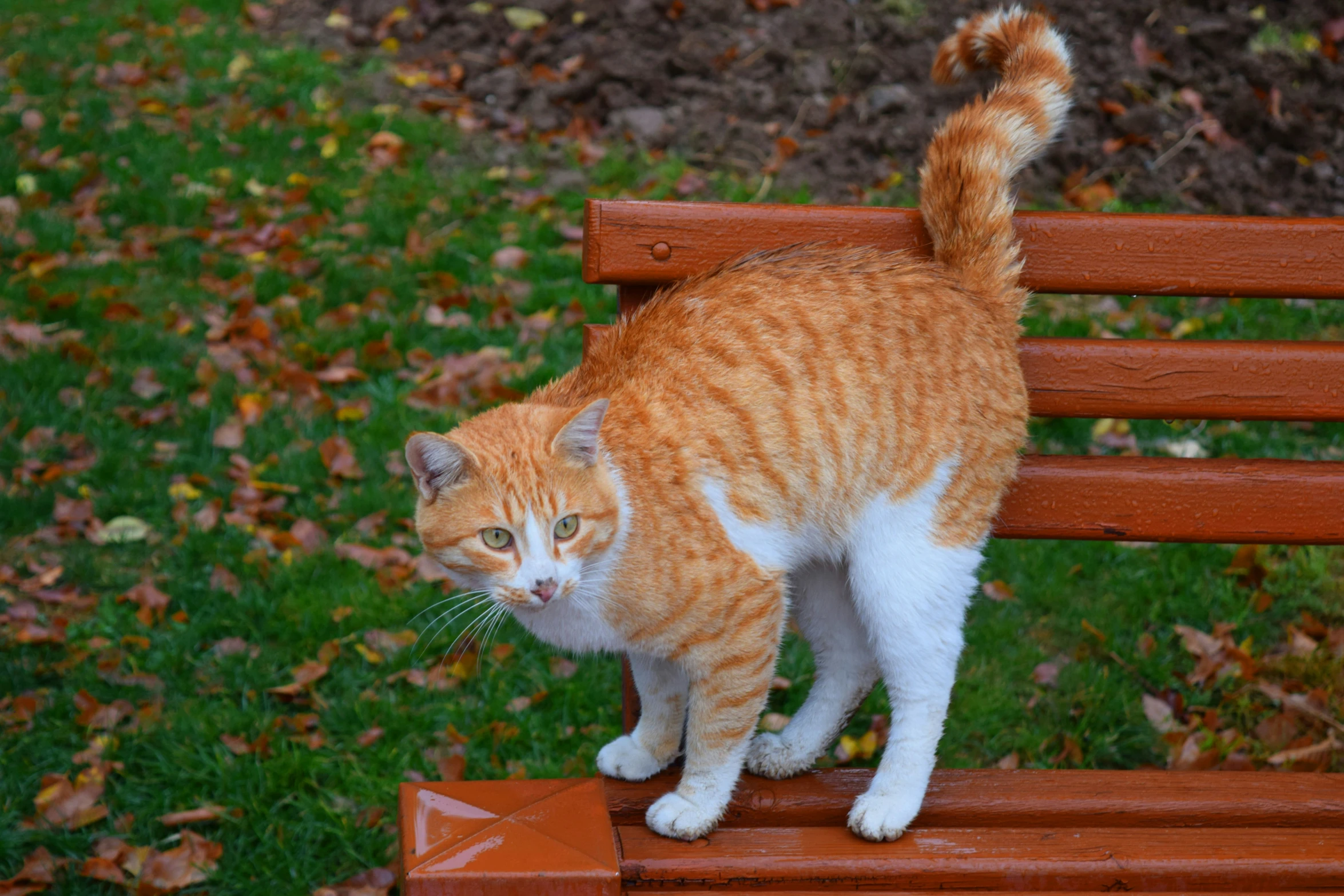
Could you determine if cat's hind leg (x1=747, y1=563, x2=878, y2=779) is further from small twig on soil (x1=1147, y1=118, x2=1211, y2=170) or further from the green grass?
small twig on soil (x1=1147, y1=118, x2=1211, y2=170)

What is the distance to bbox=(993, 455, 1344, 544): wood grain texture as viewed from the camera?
91.4 inches

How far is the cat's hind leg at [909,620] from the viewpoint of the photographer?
208 centimetres

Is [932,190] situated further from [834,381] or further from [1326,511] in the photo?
[1326,511]

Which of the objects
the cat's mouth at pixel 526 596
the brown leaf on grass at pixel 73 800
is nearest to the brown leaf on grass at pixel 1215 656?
the cat's mouth at pixel 526 596

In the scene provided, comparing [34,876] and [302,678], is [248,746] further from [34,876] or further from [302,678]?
[34,876]

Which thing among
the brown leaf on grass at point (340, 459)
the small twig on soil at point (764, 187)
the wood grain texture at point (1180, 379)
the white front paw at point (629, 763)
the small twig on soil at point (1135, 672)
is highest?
the wood grain texture at point (1180, 379)

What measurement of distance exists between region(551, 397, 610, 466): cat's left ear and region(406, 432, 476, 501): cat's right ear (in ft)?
0.48

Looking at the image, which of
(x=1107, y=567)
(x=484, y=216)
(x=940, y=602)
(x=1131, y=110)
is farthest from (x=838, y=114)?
(x=940, y=602)

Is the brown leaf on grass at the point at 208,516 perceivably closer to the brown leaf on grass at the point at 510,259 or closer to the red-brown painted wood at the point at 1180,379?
the brown leaf on grass at the point at 510,259

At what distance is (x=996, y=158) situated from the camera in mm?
2189

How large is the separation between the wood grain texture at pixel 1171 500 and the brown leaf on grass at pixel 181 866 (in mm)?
1924

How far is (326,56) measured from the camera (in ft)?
20.7

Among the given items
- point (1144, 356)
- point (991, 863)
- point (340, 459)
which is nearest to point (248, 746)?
point (340, 459)

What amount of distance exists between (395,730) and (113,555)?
49.1 inches
